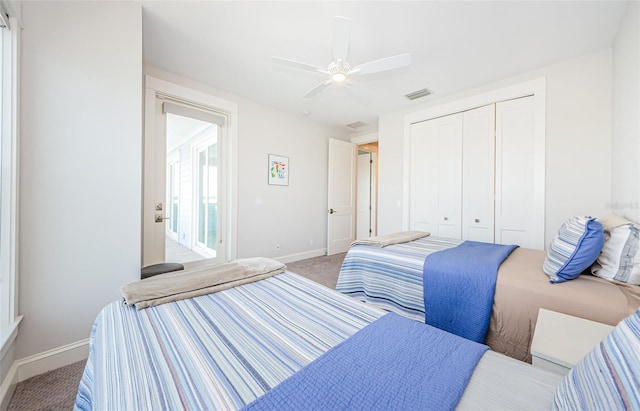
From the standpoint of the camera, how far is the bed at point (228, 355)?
2.14 ft

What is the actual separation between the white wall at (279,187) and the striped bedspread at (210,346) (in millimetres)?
2437

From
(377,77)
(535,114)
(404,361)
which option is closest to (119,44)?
(377,77)

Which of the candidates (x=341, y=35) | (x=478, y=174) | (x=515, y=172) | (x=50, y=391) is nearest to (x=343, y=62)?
(x=341, y=35)

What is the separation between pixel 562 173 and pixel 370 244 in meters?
2.34

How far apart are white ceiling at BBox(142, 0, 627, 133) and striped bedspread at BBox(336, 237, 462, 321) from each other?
6.45 ft

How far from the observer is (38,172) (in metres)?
1.56

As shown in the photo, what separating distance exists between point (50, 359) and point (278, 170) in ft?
10.1

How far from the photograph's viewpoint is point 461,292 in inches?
63.1

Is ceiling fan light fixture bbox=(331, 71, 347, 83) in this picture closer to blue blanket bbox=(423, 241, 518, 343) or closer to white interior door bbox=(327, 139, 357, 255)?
blue blanket bbox=(423, 241, 518, 343)

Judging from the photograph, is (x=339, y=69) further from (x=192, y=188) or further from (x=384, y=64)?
(x=192, y=188)

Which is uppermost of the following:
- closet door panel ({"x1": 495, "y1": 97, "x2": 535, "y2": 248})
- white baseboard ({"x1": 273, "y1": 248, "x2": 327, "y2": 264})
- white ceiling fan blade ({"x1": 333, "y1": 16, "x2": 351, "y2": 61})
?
white ceiling fan blade ({"x1": 333, "y1": 16, "x2": 351, "y2": 61})

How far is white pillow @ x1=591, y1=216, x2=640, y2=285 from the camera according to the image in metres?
1.33

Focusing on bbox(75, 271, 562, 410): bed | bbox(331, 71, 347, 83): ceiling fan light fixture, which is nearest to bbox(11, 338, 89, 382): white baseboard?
bbox(75, 271, 562, 410): bed

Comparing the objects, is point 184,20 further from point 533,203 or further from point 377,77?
point 533,203
